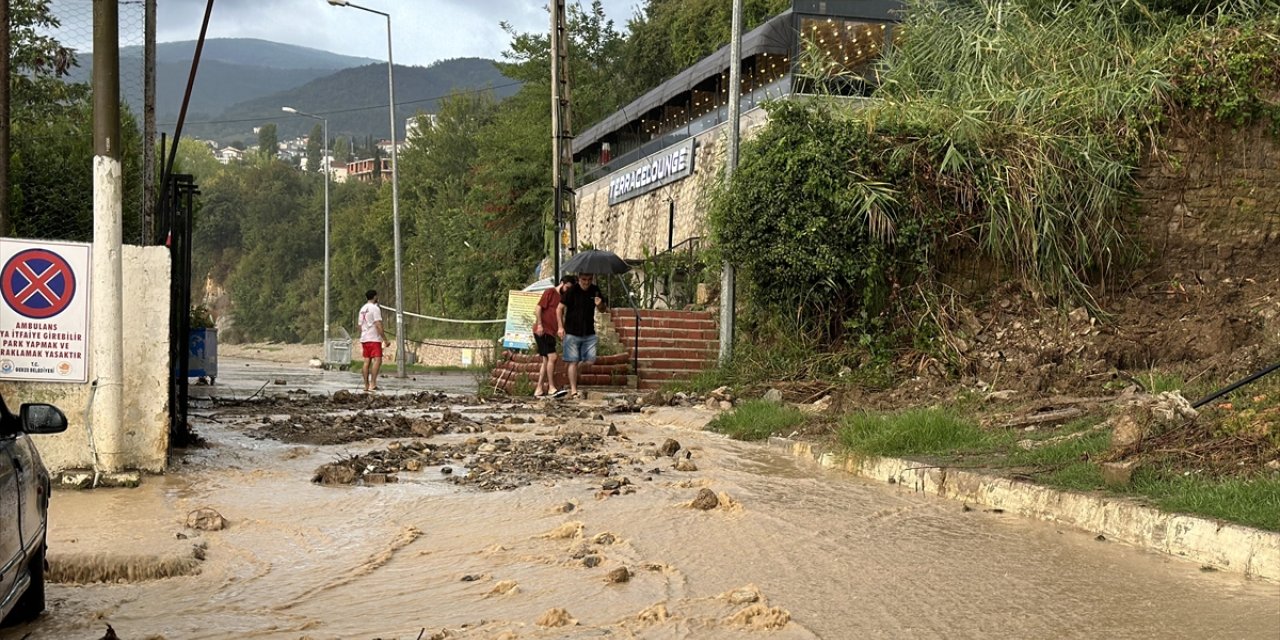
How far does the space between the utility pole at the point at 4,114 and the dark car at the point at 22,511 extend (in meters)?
9.95

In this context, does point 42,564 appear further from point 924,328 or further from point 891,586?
point 924,328

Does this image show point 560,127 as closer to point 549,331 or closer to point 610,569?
point 549,331

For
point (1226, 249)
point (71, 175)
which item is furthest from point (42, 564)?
point (71, 175)

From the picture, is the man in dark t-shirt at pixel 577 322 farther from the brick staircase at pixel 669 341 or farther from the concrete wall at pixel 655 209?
the concrete wall at pixel 655 209

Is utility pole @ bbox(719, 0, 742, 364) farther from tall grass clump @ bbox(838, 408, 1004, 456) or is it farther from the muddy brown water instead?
the muddy brown water

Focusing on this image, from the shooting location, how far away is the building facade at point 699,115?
82.4ft

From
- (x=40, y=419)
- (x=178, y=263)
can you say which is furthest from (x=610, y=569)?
(x=178, y=263)

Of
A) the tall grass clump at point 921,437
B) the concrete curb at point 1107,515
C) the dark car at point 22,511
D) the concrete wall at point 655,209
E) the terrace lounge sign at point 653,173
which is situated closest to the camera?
the dark car at point 22,511

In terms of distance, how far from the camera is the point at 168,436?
9250 mm

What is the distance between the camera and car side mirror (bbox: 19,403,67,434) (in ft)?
16.2

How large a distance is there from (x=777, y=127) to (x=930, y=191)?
2.47 metres

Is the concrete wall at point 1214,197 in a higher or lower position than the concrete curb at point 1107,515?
higher

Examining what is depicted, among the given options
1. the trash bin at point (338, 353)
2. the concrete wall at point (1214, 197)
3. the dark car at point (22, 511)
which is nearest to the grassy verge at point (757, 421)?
the concrete wall at point (1214, 197)

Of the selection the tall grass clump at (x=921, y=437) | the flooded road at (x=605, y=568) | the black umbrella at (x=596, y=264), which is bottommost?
the flooded road at (x=605, y=568)
